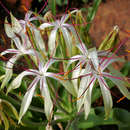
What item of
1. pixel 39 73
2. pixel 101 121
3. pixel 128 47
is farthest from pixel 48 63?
pixel 128 47

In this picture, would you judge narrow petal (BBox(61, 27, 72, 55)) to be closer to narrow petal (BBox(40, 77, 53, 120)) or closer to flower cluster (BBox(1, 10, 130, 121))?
flower cluster (BBox(1, 10, 130, 121))

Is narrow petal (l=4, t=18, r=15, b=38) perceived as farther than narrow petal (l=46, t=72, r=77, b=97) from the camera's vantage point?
Yes

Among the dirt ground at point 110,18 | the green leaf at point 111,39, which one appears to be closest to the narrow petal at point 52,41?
the green leaf at point 111,39

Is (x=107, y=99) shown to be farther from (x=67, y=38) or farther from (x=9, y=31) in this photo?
(x=9, y=31)

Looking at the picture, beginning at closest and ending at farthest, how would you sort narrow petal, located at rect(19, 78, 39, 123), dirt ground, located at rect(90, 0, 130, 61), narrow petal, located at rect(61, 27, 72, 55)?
1. narrow petal, located at rect(19, 78, 39, 123)
2. narrow petal, located at rect(61, 27, 72, 55)
3. dirt ground, located at rect(90, 0, 130, 61)

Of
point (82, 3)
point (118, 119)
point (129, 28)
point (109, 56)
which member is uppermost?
point (82, 3)

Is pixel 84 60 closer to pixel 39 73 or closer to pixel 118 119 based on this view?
pixel 39 73

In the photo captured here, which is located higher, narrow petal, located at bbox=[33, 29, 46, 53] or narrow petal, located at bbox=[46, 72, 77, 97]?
narrow petal, located at bbox=[33, 29, 46, 53]

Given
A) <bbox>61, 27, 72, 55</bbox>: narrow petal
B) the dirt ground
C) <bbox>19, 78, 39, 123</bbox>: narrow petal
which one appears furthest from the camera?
the dirt ground

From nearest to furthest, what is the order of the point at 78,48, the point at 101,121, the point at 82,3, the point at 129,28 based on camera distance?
1. the point at 78,48
2. the point at 101,121
3. the point at 129,28
4. the point at 82,3

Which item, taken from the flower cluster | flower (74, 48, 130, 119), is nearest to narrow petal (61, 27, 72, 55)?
A: the flower cluster

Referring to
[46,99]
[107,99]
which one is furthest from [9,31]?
[107,99]
